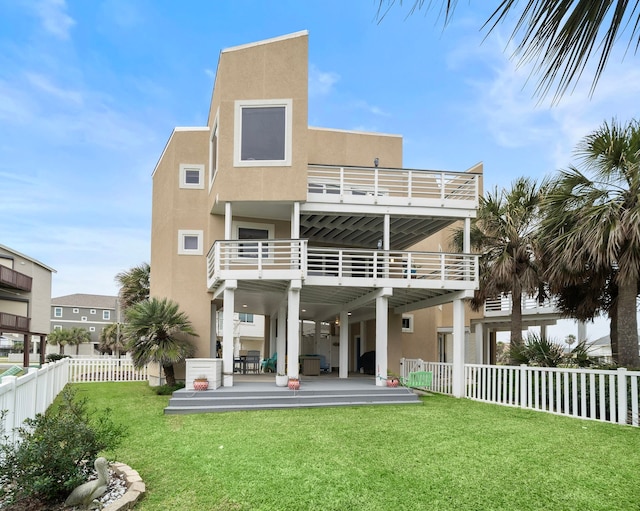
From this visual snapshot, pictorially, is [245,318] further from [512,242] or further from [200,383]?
[512,242]

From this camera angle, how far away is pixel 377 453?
7625mm

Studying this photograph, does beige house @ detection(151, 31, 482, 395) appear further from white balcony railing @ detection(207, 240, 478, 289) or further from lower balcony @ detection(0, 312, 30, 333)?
lower balcony @ detection(0, 312, 30, 333)

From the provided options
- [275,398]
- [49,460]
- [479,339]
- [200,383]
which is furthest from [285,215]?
[479,339]

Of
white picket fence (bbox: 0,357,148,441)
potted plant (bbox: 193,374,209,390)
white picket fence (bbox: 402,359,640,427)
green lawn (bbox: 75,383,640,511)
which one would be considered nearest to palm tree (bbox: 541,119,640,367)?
white picket fence (bbox: 402,359,640,427)

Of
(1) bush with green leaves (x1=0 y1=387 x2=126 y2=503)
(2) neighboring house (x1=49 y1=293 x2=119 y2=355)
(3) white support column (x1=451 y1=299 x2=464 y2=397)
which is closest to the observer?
(1) bush with green leaves (x1=0 y1=387 x2=126 y2=503)

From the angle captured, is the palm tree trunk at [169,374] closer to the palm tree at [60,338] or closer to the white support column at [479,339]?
the white support column at [479,339]

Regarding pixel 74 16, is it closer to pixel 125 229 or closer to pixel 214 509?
pixel 125 229

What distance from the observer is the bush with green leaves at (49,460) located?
491cm

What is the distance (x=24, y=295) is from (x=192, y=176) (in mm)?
27032

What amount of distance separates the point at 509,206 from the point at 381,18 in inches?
656

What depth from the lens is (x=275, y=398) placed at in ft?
42.4

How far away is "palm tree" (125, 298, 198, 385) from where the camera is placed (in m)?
15.5

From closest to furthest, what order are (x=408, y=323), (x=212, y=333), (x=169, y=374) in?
1. (x=169, y=374)
2. (x=212, y=333)
3. (x=408, y=323)

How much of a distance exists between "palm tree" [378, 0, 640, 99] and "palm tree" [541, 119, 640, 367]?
1147 centimetres
